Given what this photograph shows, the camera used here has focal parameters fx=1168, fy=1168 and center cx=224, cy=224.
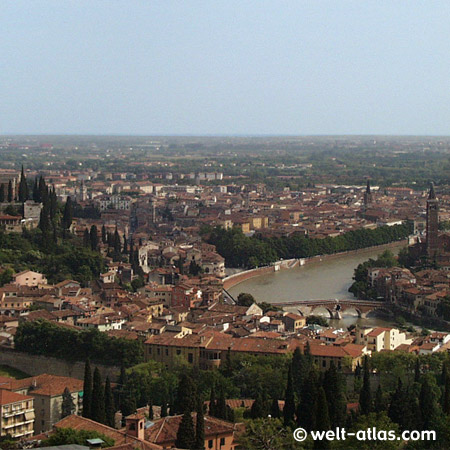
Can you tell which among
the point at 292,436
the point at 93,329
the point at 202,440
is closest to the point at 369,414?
the point at 292,436

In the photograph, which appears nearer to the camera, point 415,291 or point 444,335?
point 444,335

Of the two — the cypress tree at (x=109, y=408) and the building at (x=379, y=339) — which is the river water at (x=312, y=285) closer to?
the building at (x=379, y=339)

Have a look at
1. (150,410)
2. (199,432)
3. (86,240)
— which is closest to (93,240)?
(86,240)

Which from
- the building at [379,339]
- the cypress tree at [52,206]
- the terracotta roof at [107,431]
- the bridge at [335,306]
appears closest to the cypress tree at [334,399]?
the terracotta roof at [107,431]

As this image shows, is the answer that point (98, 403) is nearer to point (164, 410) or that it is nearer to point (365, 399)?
point (164, 410)

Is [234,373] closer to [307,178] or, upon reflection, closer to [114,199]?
[114,199]

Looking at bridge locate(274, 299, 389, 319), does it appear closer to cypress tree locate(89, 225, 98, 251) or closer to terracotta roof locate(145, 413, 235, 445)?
cypress tree locate(89, 225, 98, 251)
